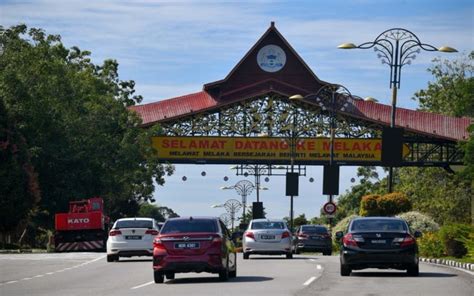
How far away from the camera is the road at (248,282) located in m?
23.8

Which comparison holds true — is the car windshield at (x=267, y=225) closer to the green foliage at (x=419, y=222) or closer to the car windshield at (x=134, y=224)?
the car windshield at (x=134, y=224)

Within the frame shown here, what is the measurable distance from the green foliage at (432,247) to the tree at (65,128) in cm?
2422

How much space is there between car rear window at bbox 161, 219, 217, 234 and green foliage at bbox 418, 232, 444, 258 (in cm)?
1934

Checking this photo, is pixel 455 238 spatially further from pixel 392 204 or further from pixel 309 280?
pixel 309 280

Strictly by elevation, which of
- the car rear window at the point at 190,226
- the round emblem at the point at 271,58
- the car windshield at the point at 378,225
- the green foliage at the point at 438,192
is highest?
the round emblem at the point at 271,58

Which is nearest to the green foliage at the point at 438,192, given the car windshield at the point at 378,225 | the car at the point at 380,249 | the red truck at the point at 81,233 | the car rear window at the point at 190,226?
the red truck at the point at 81,233

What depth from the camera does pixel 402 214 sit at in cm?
5859

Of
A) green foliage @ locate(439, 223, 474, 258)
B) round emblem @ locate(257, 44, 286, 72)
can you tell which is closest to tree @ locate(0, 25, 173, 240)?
round emblem @ locate(257, 44, 286, 72)

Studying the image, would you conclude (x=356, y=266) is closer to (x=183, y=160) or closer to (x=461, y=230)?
(x=461, y=230)

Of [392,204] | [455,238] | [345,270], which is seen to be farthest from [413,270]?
[392,204]

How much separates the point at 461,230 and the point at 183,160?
4389cm

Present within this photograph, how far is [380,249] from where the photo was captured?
2895 cm

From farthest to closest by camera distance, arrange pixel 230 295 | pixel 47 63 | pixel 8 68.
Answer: pixel 47 63, pixel 8 68, pixel 230 295

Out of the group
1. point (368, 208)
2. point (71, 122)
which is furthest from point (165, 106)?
point (368, 208)
